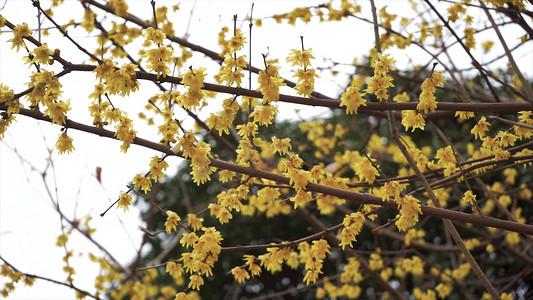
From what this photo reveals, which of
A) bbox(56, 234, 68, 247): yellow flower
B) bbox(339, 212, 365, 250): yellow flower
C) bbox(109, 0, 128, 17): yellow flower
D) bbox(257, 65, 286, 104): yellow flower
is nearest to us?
bbox(257, 65, 286, 104): yellow flower

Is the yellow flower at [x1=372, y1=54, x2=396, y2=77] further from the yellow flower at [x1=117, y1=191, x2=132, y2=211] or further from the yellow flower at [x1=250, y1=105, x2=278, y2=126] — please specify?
the yellow flower at [x1=117, y1=191, x2=132, y2=211]

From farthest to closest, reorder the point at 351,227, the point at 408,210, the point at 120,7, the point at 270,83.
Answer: the point at 120,7
the point at 351,227
the point at 408,210
the point at 270,83

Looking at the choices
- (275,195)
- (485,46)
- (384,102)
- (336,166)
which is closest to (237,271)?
(275,195)

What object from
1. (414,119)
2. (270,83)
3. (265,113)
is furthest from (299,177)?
(414,119)

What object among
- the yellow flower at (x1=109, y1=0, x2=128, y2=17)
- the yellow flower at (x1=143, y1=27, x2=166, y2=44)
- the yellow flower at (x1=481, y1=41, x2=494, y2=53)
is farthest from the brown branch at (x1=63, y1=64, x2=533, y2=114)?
the yellow flower at (x1=481, y1=41, x2=494, y2=53)

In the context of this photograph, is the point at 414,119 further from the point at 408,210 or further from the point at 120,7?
the point at 120,7

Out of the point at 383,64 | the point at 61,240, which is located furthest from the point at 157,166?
the point at 61,240

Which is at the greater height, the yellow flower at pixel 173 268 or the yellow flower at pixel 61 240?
the yellow flower at pixel 61 240

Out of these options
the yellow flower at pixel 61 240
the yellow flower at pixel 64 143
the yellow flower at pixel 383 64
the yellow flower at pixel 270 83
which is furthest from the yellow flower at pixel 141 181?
the yellow flower at pixel 61 240

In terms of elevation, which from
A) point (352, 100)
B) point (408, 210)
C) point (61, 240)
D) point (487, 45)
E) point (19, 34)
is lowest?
point (408, 210)

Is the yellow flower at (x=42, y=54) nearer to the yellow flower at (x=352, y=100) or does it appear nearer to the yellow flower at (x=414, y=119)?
the yellow flower at (x=352, y=100)

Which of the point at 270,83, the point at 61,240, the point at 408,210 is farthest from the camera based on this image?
the point at 61,240

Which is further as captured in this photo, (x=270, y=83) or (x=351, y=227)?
(x=351, y=227)

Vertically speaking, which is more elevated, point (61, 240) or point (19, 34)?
point (61, 240)
